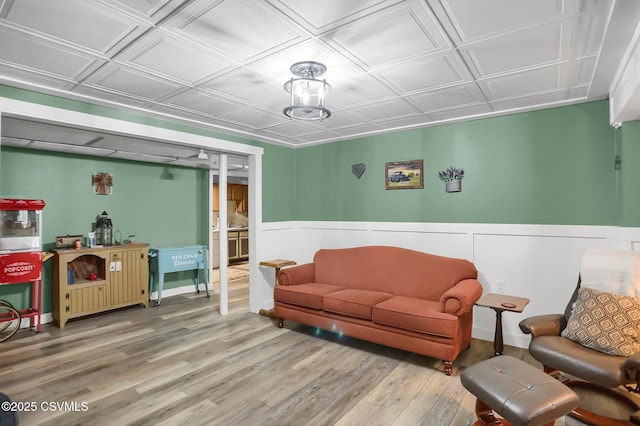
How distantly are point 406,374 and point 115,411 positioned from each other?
2310mm

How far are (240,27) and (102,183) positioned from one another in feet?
14.1

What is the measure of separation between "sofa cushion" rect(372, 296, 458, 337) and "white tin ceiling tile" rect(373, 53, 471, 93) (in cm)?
200

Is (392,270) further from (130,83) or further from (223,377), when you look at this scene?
(130,83)

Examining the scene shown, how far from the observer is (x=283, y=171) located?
5.39 meters

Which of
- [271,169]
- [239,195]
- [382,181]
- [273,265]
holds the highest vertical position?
[271,169]

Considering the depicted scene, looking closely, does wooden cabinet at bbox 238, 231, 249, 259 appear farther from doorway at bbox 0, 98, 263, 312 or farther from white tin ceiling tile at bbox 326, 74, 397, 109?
white tin ceiling tile at bbox 326, 74, 397, 109

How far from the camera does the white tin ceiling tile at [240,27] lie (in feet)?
5.99

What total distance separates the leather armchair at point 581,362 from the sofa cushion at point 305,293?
2014 millimetres

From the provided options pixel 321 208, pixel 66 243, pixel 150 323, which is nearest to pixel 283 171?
pixel 321 208

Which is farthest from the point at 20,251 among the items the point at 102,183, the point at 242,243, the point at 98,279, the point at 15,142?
the point at 242,243

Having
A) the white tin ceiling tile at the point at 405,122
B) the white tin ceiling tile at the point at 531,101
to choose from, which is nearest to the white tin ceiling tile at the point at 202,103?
the white tin ceiling tile at the point at 405,122

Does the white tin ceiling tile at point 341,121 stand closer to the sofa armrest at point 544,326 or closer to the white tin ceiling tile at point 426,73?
the white tin ceiling tile at point 426,73

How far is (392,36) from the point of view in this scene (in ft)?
6.93

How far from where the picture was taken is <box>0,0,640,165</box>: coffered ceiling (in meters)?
1.85
